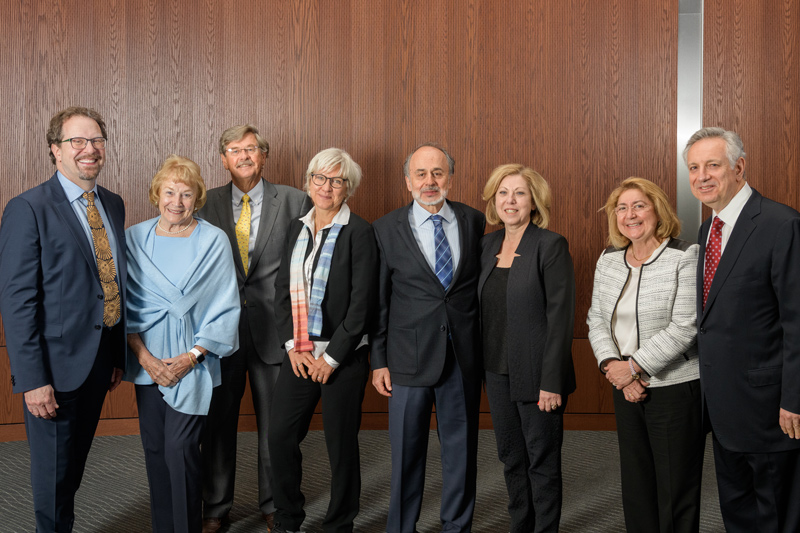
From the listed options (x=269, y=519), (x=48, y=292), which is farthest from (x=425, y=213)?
(x=269, y=519)

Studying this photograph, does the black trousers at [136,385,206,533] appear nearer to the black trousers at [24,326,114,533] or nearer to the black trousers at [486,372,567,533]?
the black trousers at [24,326,114,533]

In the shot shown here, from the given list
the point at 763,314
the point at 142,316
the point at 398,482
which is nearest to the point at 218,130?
the point at 142,316

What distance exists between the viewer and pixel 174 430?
8.34 ft

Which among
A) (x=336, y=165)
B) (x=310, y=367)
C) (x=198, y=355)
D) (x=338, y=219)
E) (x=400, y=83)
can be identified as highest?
(x=400, y=83)

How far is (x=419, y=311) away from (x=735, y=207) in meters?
1.33

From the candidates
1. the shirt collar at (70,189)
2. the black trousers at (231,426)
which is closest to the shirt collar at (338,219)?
the black trousers at (231,426)

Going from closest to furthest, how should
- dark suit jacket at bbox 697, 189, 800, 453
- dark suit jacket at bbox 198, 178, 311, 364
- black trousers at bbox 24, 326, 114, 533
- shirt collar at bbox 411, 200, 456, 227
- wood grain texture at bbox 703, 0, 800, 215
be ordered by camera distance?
1. dark suit jacket at bbox 697, 189, 800, 453
2. black trousers at bbox 24, 326, 114, 533
3. shirt collar at bbox 411, 200, 456, 227
4. dark suit jacket at bbox 198, 178, 311, 364
5. wood grain texture at bbox 703, 0, 800, 215

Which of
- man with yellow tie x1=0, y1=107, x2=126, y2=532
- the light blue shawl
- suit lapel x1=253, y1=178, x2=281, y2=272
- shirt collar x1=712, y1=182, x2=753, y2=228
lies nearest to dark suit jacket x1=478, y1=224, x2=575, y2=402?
shirt collar x1=712, y1=182, x2=753, y2=228

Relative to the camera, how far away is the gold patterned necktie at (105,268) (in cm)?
256

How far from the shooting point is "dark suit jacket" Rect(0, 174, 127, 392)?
2.40 m

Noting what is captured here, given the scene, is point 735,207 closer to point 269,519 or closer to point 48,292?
point 269,519

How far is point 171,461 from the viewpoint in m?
2.53

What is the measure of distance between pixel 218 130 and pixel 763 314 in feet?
12.4

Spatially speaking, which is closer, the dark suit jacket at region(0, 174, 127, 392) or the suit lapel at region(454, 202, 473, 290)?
the dark suit jacket at region(0, 174, 127, 392)
